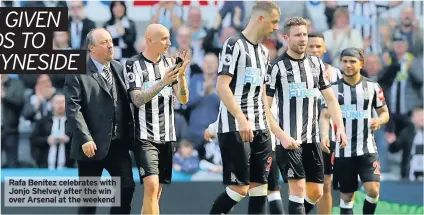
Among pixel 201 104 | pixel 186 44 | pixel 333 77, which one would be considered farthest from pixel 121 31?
pixel 333 77

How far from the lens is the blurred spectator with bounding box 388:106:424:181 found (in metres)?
12.7

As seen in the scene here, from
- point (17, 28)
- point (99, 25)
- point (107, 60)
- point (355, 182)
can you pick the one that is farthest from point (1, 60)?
point (355, 182)

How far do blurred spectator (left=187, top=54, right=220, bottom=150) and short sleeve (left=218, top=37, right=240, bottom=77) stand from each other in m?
3.81

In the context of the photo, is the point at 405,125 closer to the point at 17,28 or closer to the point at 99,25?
the point at 99,25

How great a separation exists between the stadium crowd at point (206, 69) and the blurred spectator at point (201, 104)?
0.01 meters

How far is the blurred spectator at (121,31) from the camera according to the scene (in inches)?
498

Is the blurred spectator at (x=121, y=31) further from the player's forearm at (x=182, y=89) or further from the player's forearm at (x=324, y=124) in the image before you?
the player's forearm at (x=182, y=89)

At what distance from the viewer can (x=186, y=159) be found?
12.6 m

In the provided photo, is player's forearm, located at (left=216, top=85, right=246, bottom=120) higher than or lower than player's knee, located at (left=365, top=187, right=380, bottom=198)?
higher

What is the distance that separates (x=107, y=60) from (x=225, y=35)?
3.60 m

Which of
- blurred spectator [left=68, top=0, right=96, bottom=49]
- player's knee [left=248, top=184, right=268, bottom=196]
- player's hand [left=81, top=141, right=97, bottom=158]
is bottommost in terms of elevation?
player's knee [left=248, top=184, right=268, bottom=196]

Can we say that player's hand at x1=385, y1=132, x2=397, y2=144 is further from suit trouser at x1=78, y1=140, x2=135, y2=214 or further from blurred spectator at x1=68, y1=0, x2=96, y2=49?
suit trouser at x1=78, y1=140, x2=135, y2=214

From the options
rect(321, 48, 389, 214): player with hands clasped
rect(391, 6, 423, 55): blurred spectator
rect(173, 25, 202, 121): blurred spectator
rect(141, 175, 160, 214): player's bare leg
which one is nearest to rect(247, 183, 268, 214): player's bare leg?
rect(141, 175, 160, 214): player's bare leg

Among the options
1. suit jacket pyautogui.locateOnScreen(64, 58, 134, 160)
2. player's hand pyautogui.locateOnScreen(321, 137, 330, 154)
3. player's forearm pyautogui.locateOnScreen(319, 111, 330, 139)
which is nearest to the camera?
suit jacket pyautogui.locateOnScreen(64, 58, 134, 160)
